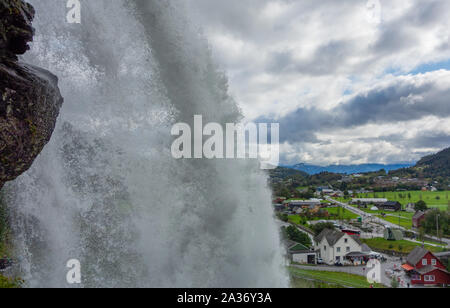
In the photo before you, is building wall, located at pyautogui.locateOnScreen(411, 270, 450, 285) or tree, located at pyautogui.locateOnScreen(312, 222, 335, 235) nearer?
building wall, located at pyautogui.locateOnScreen(411, 270, 450, 285)

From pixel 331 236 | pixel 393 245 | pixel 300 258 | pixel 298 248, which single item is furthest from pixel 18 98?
pixel 393 245

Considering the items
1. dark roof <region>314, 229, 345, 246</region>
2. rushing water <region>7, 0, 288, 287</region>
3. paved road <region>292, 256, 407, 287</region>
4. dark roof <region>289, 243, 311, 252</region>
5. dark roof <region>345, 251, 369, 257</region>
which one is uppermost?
rushing water <region>7, 0, 288, 287</region>

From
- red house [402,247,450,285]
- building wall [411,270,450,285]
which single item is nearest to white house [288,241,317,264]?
red house [402,247,450,285]

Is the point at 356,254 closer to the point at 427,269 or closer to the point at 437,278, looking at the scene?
the point at 427,269

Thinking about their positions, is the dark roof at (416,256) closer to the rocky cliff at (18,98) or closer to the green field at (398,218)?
the green field at (398,218)

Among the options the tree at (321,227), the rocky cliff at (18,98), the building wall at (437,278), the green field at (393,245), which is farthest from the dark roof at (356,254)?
the rocky cliff at (18,98)

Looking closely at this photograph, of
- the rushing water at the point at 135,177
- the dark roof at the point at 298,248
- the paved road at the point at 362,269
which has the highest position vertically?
the rushing water at the point at 135,177

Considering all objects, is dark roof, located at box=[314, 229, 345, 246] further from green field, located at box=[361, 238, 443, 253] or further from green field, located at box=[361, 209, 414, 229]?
green field, located at box=[361, 209, 414, 229]
